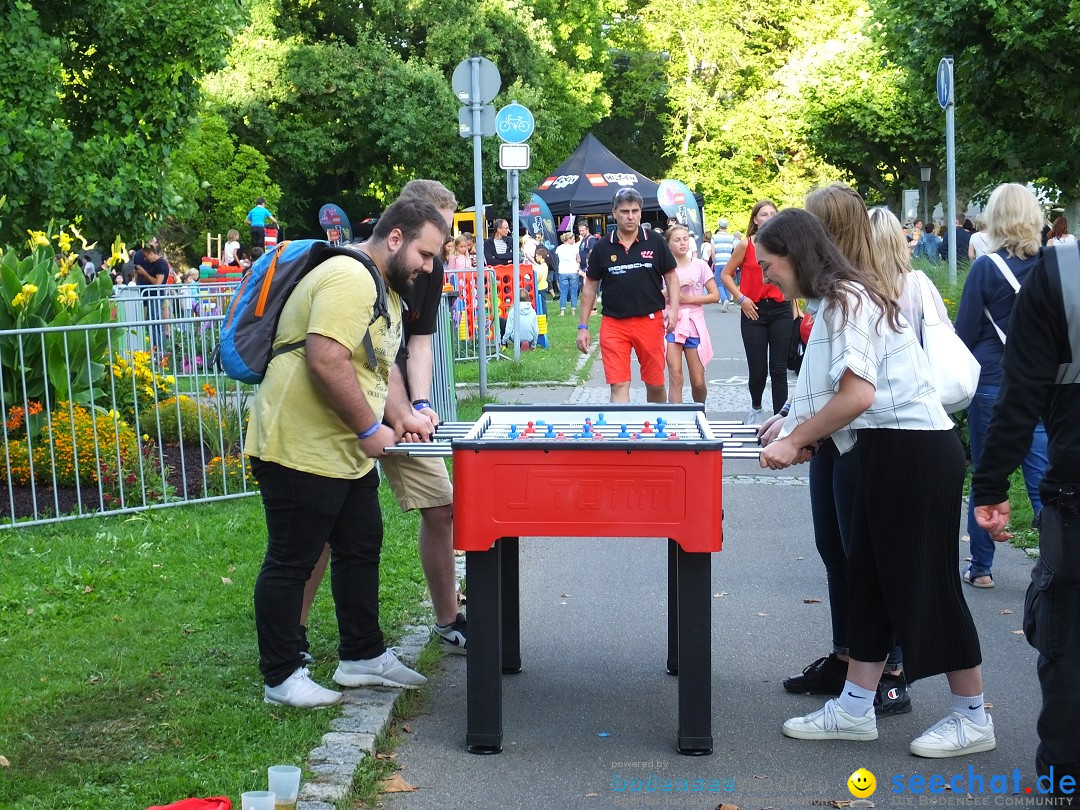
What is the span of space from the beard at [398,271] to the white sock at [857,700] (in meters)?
2.35

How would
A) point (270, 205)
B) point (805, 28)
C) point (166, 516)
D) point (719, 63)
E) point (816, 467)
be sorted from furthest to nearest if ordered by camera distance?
point (719, 63)
point (805, 28)
point (270, 205)
point (166, 516)
point (816, 467)

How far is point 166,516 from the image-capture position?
8.59 m

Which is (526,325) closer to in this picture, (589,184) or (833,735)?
(833,735)

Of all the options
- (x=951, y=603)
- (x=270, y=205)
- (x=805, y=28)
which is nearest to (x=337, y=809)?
(x=951, y=603)

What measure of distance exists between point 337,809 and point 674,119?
53522 millimetres

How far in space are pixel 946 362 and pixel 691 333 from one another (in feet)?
22.1

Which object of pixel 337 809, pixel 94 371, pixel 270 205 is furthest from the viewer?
pixel 270 205

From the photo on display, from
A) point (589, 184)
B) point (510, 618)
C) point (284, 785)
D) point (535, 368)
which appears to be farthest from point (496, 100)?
point (284, 785)

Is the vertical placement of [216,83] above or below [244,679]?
above

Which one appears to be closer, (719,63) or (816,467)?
(816,467)

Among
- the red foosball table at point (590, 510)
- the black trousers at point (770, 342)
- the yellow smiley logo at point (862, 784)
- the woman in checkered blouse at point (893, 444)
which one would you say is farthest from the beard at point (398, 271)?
the black trousers at point (770, 342)

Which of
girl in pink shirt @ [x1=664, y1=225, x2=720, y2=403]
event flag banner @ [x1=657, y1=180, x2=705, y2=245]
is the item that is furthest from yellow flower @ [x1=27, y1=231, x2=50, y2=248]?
event flag banner @ [x1=657, y1=180, x2=705, y2=245]

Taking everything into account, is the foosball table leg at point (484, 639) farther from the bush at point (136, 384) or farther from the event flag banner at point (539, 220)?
the event flag banner at point (539, 220)

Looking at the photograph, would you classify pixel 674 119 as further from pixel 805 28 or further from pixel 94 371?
pixel 94 371
